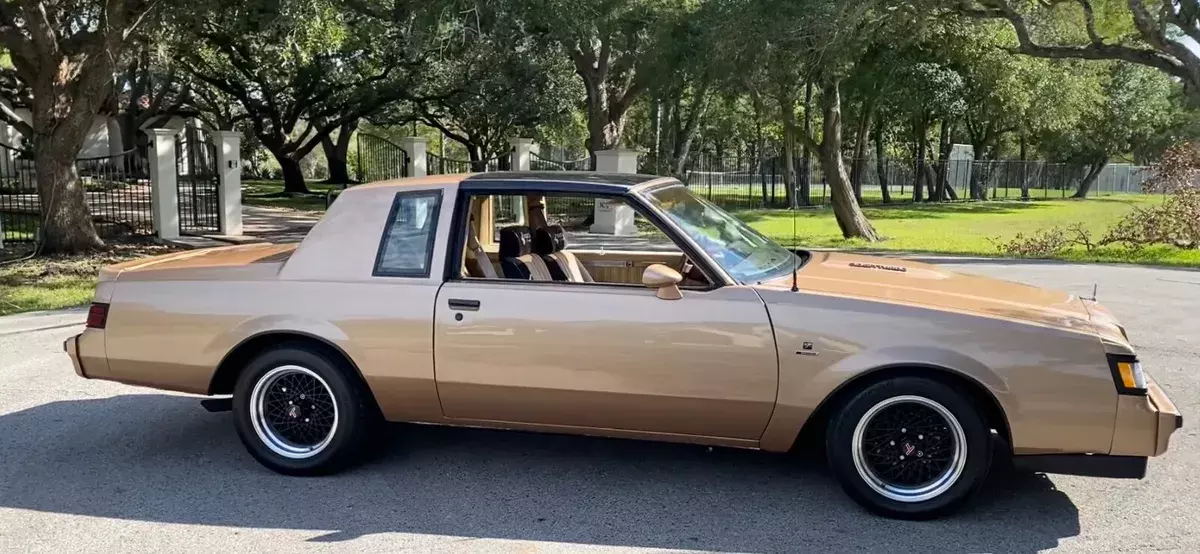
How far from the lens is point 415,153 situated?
Result: 18.9 metres

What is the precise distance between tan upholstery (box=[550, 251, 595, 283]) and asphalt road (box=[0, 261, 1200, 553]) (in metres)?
0.98

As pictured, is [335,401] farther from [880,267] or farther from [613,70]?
[613,70]

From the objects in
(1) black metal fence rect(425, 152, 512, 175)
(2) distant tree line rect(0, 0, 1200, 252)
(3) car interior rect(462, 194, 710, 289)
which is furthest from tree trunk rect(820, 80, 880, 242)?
(3) car interior rect(462, 194, 710, 289)

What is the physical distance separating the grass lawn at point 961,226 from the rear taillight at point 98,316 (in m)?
13.8

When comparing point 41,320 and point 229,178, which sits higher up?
point 229,178

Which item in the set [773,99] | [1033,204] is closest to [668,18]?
[773,99]

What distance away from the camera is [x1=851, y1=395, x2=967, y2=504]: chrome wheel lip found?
4160mm

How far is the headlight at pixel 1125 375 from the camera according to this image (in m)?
3.97

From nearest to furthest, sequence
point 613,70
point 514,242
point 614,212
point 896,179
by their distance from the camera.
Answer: point 514,242 < point 614,212 < point 613,70 < point 896,179

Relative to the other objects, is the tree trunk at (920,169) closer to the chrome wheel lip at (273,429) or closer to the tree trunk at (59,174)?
the tree trunk at (59,174)

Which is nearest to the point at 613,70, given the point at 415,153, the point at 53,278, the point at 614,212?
the point at 614,212

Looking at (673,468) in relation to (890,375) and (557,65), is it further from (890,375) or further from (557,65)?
(557,65)

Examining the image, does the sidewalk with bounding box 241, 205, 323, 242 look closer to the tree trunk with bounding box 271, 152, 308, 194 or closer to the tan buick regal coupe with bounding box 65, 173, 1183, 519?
the tree trunk with bounding box 271, 152, 308, 194

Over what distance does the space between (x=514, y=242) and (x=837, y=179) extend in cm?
1491
